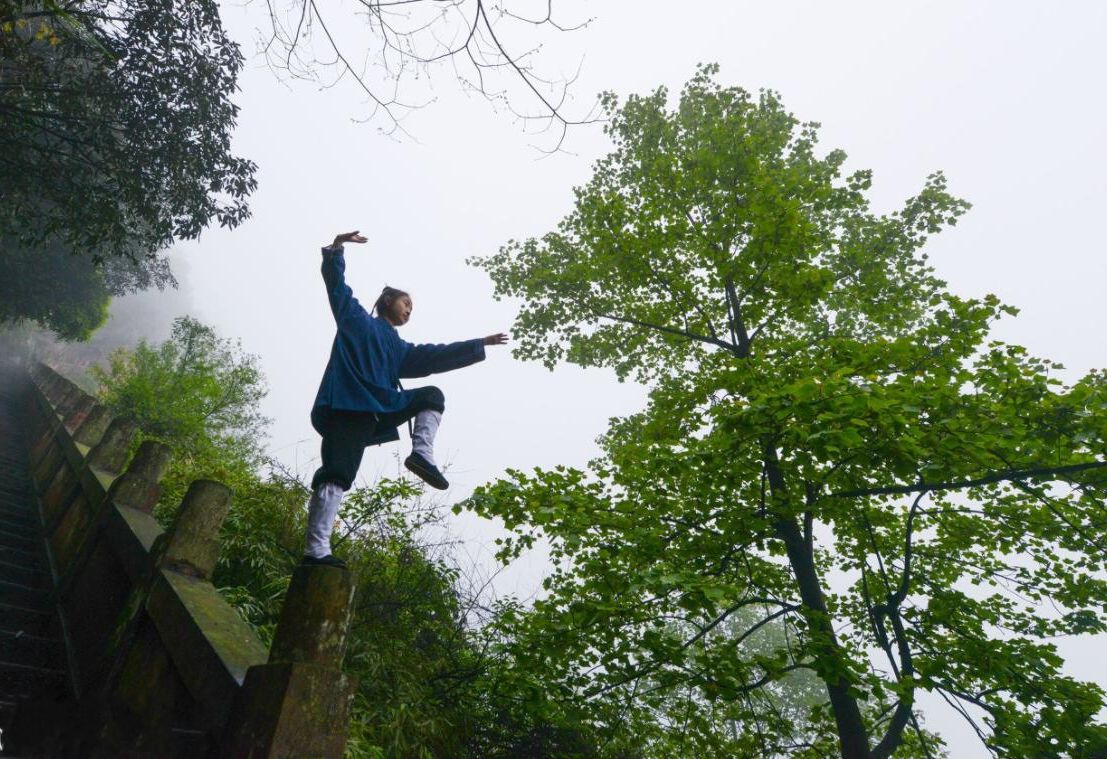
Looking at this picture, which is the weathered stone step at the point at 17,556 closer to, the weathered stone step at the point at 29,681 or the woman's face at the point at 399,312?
the weathered stone step at the point at 29,681

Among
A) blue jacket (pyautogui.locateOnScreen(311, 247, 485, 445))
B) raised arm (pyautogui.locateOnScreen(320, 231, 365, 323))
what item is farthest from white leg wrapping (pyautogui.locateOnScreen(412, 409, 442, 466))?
raised arm (pyautogui.locateOnScreen(320, 231, 365, 323))

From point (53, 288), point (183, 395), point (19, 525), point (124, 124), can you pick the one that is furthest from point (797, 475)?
point (53, 288)

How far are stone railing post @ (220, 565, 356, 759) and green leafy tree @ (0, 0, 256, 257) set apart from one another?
8.27 metres

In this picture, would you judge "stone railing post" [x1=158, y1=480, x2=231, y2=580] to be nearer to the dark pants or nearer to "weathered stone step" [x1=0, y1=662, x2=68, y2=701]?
the dark pants

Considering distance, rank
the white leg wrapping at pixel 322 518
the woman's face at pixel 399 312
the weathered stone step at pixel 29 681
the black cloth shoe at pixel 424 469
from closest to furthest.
A: 1. the white leg wrapping at pixel 322 518
2. the black cloth shoe at pixel 424 469
3. the weathered stone step at pixel 29 681
4. the woman's face at pixel 399 312

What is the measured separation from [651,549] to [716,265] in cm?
359

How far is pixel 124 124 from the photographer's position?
8070 millimetres

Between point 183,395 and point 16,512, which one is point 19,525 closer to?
point 16,512

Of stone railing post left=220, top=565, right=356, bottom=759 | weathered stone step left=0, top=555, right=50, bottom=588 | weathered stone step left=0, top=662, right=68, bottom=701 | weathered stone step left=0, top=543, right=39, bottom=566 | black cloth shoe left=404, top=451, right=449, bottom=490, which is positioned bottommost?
stone railing post left=220, top=565, right=356, bottom=759

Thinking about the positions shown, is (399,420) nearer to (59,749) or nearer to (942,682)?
(59,749)

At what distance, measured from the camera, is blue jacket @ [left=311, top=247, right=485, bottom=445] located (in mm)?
2723

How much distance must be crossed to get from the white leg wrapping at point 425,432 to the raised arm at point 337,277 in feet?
2.35

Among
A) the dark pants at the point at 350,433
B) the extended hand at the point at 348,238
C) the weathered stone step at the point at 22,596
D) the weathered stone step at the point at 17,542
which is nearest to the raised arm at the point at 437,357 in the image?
the dark pants at the point at 350,433

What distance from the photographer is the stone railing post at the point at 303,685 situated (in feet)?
5.56
